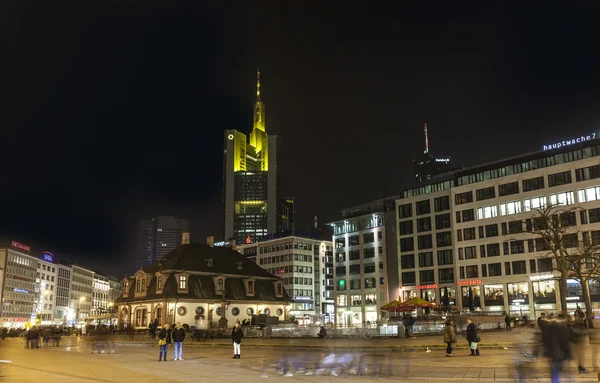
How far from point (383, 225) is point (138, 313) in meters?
56.6

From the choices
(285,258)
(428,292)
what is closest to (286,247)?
(285,258)

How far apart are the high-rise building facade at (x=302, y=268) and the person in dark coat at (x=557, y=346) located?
12555cm

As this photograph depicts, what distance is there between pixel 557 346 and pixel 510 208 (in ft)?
267

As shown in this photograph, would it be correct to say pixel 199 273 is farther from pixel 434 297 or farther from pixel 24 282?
pixel 24 282

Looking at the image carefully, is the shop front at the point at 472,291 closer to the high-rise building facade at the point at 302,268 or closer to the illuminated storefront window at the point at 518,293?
the illuminated storefront window at the point at 518,293

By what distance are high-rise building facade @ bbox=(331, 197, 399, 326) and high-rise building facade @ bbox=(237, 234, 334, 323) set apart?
22.4 meters

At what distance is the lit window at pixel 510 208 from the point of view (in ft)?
291

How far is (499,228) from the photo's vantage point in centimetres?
9075

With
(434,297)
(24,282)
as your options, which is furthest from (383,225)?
(24,282)

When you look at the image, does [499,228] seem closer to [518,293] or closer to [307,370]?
[518,293]

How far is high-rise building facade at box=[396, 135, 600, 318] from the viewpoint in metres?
81.6

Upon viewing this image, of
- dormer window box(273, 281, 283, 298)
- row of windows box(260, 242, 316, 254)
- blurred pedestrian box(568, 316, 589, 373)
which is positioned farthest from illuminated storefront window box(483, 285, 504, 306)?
blurred pedestrian box(568, 316, 589, 373)

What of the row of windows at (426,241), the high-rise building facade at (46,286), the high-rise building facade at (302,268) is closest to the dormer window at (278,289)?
the row of windows at (426,241)

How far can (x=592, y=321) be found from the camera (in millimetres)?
43906
